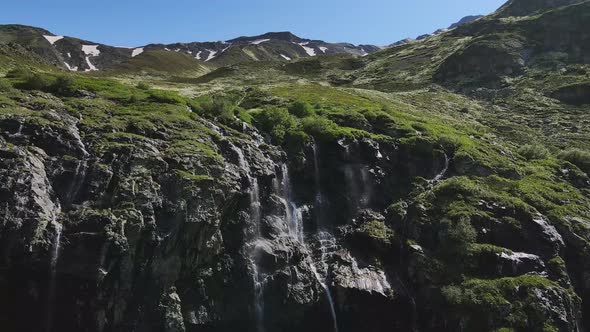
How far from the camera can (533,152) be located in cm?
6322

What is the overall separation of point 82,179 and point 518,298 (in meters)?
30.9

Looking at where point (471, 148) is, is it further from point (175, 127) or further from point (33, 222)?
point (33, 222)

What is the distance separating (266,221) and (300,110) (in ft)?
76.8

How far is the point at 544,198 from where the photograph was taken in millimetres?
47719

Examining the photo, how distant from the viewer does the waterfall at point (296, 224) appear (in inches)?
1452

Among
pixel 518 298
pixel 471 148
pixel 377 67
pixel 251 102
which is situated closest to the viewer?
pixel 518 298

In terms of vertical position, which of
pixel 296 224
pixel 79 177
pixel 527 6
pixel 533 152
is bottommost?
pixel 79 177

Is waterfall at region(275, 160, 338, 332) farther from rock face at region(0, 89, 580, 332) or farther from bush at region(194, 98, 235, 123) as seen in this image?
bush at region(194, 98, 235, 123)

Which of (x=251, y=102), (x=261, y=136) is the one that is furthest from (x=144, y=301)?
(x=251, y=102)

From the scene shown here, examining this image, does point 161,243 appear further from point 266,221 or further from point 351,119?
point 351,119

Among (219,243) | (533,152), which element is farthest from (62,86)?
(533,152)

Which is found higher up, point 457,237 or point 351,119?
point 351,119

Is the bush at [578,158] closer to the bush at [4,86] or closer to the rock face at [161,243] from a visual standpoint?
the rock face at [161,243]

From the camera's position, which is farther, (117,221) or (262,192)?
(262,192)
